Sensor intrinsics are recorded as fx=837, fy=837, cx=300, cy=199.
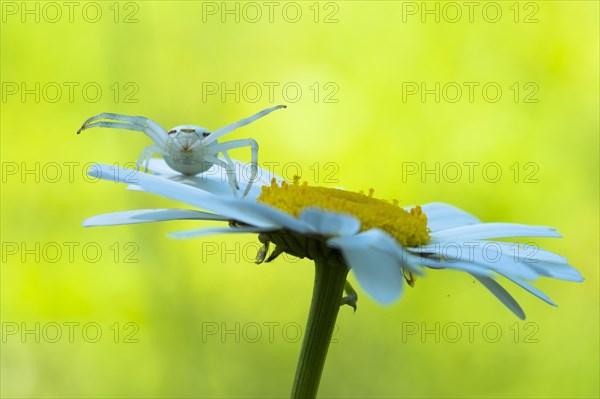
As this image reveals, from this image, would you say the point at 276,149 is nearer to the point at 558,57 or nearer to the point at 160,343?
the point at 160,343

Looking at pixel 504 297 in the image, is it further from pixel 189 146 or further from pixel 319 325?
pixel 189 146

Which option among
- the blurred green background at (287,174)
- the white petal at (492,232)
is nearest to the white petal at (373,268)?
the white petal at (492,232)

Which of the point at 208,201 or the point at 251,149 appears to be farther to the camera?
the point at 251,149

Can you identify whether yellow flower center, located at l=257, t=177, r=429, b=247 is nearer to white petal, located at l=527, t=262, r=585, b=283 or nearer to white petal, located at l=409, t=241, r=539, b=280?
white petal, located at l=409, t=241, r=539, b=280

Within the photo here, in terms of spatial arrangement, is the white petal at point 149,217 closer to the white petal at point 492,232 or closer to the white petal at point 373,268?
the white petal at point 373,268

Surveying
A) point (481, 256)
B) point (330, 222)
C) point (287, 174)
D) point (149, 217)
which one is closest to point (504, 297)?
point (481, 256)
